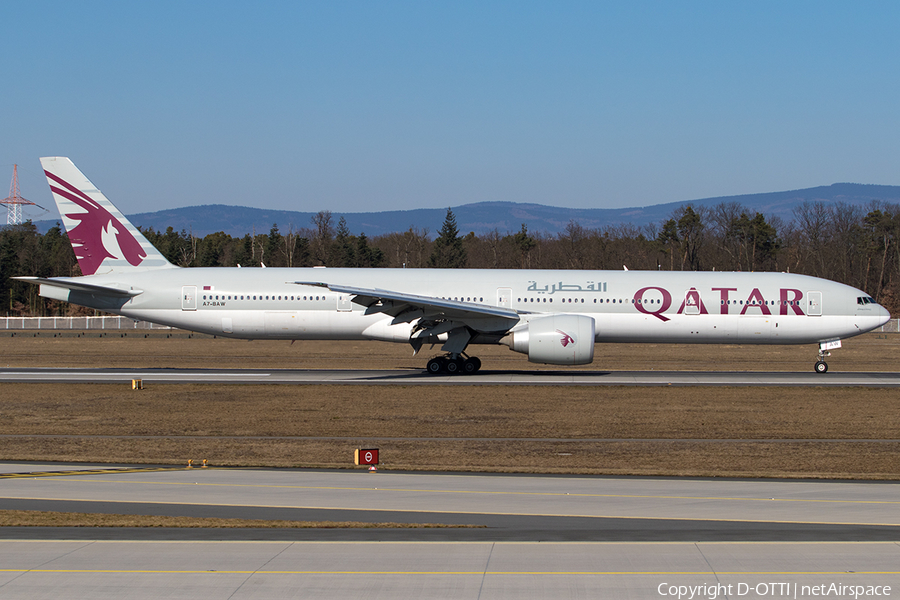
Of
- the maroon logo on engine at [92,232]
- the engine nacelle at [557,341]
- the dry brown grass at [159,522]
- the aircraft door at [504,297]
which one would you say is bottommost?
the dry brown grass at [159,522]

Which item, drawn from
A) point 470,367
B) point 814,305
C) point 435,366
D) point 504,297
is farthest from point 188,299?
point 814,305

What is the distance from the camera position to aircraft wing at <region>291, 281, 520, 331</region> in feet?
89.7

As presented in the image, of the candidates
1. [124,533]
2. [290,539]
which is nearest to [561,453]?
[290,539]

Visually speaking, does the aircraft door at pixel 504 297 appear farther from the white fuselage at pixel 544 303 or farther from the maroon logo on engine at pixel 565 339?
the maroon logo on engine at pixel 565 339

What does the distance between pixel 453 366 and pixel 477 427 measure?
436 inches

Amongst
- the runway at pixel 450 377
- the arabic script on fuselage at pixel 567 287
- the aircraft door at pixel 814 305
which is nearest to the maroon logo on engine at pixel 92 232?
the runway at pixel 450 377

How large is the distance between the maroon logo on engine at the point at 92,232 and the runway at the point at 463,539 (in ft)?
67.5

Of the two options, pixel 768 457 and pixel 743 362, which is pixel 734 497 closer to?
pixel 768 457

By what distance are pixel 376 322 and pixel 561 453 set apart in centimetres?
1529

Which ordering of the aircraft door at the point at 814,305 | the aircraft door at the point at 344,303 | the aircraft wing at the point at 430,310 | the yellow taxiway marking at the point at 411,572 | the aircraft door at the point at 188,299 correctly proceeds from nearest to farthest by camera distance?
the yellow taxiway marking at the point at 411,572
the aircraft wing at the point at 430,310
the aircraft door at the point at 344,303
the aircraft door at the point at 814,305
the aircraft door at the point at 188,299

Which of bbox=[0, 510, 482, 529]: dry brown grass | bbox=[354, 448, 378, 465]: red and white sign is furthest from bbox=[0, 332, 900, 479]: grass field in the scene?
bbox=[0, 510, 482, 529]: dry brown grass

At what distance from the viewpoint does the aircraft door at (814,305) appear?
1198 inches

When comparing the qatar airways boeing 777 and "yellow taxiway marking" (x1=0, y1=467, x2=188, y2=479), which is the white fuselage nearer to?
the qatar airways boeing 777

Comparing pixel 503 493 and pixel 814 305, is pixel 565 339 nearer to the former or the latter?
pixel 814 305
